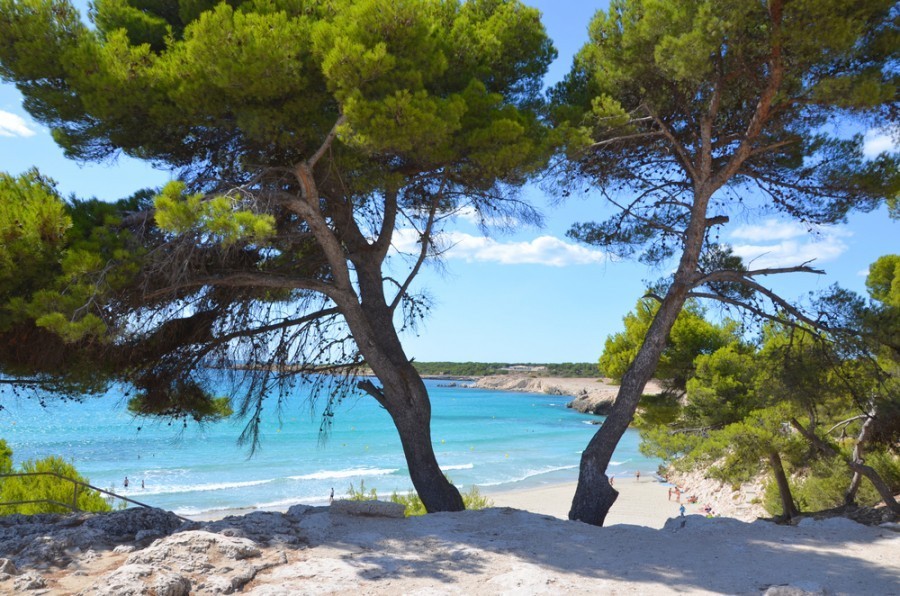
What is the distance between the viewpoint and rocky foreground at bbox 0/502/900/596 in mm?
3861

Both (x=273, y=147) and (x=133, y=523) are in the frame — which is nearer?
(x=133, y=523)

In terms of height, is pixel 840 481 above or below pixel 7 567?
below

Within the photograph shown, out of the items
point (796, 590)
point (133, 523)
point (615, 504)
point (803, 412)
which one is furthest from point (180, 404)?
point (615, 504)

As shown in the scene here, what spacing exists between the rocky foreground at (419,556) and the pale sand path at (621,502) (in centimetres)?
1472

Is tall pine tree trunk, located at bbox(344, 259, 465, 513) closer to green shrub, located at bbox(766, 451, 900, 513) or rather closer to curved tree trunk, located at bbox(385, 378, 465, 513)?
curved tree trunk, located at bbox(385, 378, 465, 513)

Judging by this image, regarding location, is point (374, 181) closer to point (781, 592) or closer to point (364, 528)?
point (364, 528)

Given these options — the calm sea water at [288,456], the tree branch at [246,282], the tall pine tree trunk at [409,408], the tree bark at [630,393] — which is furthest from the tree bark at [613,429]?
the calm sea water at [288,456]

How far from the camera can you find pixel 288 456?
33750 mm

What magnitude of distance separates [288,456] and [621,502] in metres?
17.5

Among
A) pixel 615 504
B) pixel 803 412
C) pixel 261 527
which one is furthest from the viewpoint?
pixel 615 504

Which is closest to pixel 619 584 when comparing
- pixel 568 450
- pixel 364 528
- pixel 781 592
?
pixel 781 592

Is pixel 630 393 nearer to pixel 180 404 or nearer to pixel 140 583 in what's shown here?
pixel 140 583

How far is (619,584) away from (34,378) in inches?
230

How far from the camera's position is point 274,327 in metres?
7.35
